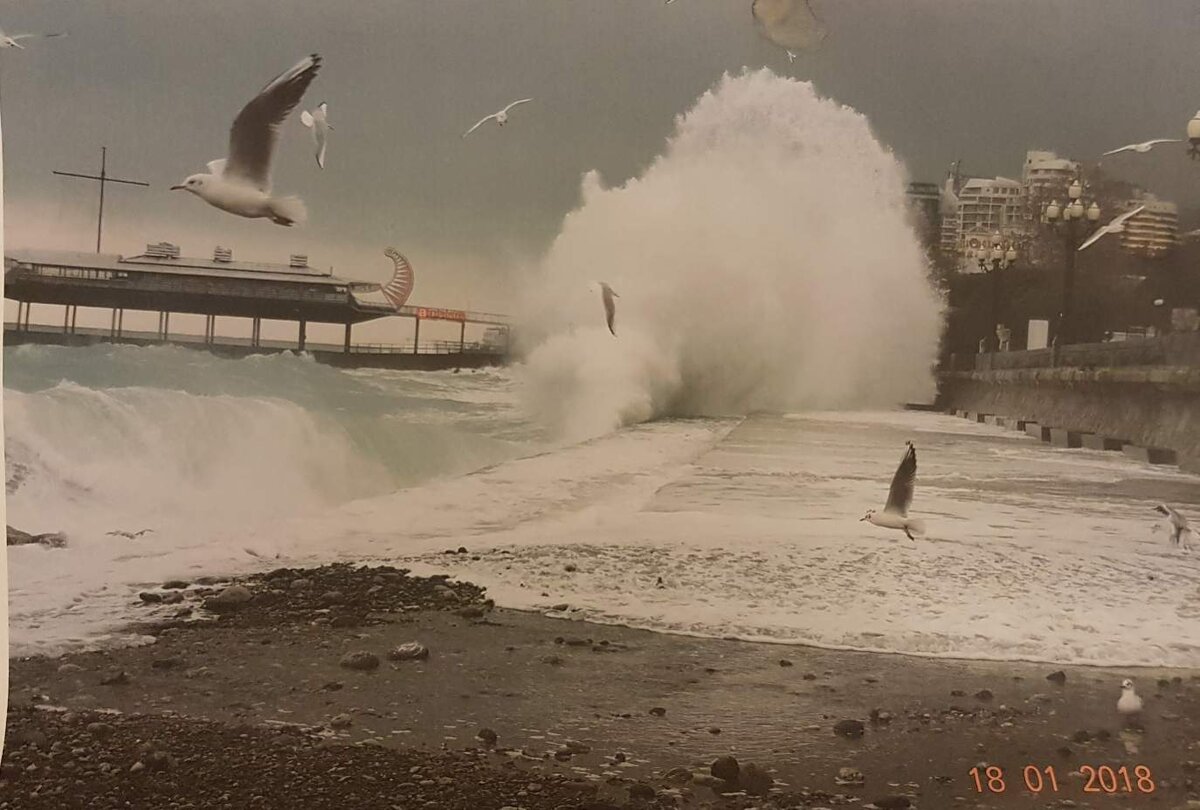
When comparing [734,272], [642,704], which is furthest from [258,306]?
[642,704]

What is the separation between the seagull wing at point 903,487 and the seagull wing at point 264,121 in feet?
5.47

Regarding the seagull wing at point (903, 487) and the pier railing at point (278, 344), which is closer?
the seagull wing at point (903, 487)

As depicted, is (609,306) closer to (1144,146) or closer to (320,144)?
(320,144)

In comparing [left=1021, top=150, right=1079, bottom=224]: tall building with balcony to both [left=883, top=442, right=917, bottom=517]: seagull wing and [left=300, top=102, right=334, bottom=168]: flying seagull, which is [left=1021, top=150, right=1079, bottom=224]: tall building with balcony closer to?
[left=883, top=442, right=917, bottom=517]: seagull wing

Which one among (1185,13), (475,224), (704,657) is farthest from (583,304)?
(1185,13)

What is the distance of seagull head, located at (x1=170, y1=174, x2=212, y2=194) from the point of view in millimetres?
2430

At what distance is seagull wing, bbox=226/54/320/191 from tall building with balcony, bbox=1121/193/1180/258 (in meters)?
2.03

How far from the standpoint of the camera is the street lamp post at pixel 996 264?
95.1 inches

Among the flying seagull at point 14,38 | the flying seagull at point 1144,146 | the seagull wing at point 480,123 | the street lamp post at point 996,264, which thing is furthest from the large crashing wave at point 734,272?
the flying seagull at point 14,38

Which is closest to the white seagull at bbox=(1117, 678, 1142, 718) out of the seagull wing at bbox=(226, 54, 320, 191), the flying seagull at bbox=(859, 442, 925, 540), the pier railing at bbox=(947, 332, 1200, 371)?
the flying seagull at bbox=(859, 442, 925, 540)

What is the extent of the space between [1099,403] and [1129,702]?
81 cm

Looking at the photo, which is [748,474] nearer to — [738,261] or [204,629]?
[738,261]

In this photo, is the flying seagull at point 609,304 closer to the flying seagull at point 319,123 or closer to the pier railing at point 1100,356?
the flying seagull at point 319,123

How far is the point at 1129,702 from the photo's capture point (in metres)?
2.03
